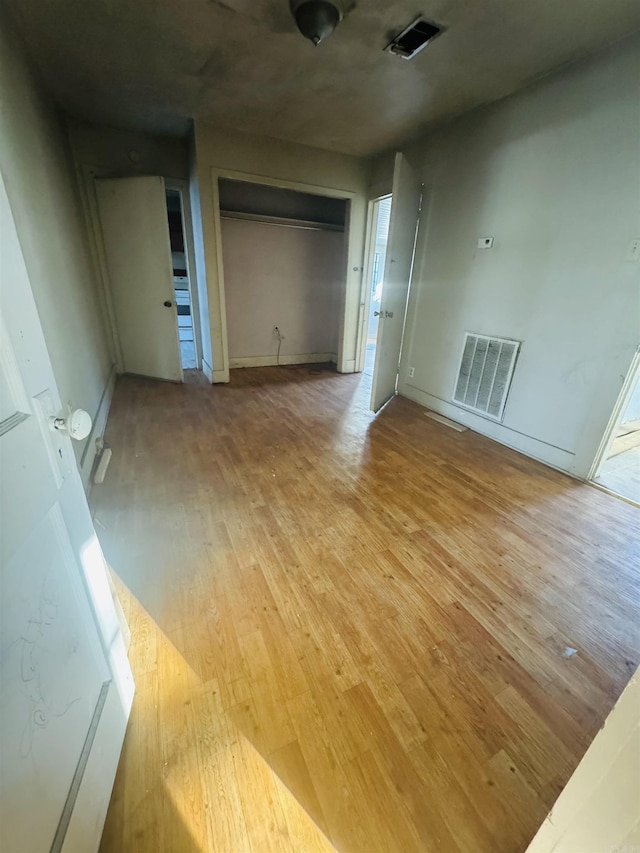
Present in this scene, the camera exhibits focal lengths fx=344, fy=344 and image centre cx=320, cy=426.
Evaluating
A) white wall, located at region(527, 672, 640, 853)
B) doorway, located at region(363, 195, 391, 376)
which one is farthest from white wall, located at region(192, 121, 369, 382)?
white wall, located at region(527, 672, 640, 853)

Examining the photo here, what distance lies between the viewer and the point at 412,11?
5.98 ft

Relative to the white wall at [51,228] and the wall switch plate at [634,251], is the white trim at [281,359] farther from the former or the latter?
the wall switch plate at [634,251]

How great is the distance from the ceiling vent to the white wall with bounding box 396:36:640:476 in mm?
944

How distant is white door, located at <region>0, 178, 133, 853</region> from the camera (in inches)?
20.6

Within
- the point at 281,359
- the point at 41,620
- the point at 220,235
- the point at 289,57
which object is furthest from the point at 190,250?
the point at 41,620

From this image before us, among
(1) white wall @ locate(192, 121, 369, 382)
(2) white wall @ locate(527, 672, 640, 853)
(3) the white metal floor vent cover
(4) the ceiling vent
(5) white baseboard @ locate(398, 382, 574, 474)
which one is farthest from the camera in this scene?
(1) white wall @ locate(192, 121, 369, 382)

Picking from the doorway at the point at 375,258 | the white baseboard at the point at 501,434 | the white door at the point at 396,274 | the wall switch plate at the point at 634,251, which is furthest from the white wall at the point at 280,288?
the wall switch plate at the point at 634,251

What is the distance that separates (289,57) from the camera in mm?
2260

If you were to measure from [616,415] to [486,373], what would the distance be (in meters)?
0.98

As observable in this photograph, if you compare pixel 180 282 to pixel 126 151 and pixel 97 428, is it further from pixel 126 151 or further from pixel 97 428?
pixel 97 428

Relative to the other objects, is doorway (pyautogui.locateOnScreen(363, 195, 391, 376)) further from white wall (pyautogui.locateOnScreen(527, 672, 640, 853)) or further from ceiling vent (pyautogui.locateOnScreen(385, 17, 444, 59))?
white wall (pyautogui.locateOnScreen(527, 672, 640, 853))

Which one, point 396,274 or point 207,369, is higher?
point 396,274

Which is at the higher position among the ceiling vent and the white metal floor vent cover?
the ceiling vent

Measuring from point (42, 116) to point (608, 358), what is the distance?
4.36 m
